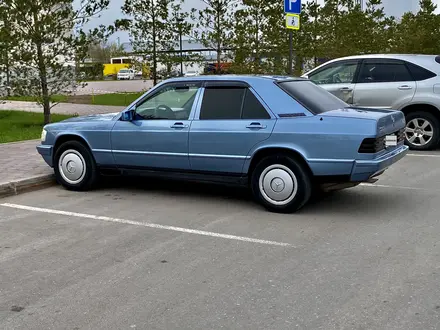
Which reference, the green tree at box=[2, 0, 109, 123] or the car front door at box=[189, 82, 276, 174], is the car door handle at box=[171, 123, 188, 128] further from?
the green tree at box=[2, 0, 109, 123]

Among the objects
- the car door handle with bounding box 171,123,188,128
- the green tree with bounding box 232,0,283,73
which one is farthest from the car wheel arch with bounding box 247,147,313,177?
the green tree with bounding box 232,0,283,73

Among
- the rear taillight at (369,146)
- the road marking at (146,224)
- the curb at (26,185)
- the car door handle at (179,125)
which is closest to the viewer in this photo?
the road marking at (146,224)

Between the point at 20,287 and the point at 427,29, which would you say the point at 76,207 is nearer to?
the point at 20,287

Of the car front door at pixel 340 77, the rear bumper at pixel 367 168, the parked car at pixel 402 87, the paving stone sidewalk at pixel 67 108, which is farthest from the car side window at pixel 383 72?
the paving stone sidewalk at pixel 67 108

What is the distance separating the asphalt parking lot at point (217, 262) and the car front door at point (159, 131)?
539mm

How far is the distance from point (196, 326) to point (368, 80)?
864 cm

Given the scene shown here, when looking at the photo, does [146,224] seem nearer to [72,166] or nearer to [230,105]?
[230,105]

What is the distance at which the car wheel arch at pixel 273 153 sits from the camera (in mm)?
6133

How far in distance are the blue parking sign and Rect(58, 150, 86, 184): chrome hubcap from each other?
20.0 feet

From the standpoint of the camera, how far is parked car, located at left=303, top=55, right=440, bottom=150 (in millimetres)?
10523

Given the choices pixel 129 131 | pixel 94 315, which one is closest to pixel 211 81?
pixel 129 131

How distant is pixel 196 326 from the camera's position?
351 centimetres

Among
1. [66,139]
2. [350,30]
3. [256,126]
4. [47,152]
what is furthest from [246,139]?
[350,30]

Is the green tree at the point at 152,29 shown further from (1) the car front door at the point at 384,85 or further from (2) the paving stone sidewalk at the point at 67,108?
(1) the car front door at the point at 384,85
